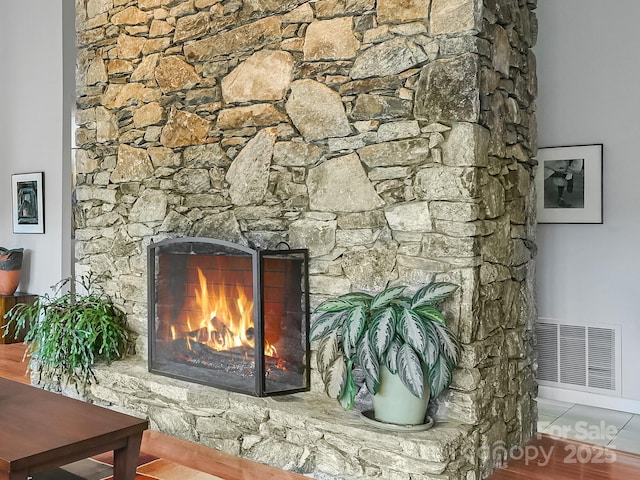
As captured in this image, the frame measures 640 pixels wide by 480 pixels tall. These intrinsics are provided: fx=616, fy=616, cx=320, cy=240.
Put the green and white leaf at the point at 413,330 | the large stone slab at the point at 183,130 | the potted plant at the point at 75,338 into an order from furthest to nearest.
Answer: the potted plant at the point at 75,338 → the large stone slab at the point at 183,130 → the green and white leaf at the point at 413,330

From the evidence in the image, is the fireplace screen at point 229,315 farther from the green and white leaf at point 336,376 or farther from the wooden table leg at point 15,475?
the wooden table leg at point 15,475

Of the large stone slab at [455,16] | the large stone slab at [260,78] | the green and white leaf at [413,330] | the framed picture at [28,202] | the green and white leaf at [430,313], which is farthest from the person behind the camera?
the framed picture at [28,202]

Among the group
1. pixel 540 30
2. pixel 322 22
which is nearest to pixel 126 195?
pixel 322 22

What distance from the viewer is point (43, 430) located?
2182 mm

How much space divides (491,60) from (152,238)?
2.22 metres

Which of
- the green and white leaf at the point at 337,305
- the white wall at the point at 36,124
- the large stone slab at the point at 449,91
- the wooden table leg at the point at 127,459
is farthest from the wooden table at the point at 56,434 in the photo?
the white wall at the point at 36,124

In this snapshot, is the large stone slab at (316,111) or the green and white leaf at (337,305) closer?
the green and white leaf at (337,305)

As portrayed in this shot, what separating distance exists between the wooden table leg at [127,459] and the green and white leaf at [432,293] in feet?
4.02

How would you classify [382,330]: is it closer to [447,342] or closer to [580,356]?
[447,342]

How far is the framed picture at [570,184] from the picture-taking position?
394 centimetres

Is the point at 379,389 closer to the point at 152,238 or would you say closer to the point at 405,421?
the point at 405,421

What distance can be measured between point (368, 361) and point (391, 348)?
107 mm

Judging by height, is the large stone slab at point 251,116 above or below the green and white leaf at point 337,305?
above

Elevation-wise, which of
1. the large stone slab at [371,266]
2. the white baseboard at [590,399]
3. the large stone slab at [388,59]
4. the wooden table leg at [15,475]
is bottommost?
the white baseboard at [590,399]
